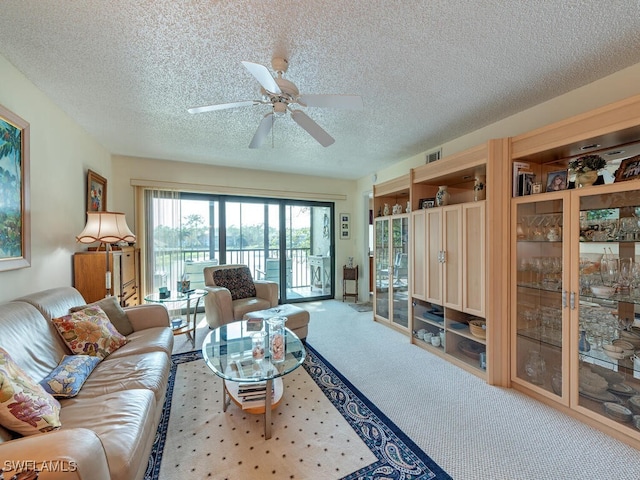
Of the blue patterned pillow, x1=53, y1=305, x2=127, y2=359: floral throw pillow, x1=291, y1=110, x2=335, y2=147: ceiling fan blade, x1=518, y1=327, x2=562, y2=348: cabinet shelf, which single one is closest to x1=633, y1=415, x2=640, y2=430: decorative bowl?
x1=518, y1=327, x2=562, y2=348: cabinet shelf

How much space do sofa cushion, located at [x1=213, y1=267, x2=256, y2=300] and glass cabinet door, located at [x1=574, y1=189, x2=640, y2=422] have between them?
3360mm

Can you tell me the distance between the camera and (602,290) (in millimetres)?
1812

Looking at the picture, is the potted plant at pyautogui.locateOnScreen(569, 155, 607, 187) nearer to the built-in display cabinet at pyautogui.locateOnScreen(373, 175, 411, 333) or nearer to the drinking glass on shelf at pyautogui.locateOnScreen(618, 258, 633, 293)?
the drinking glass on shelf at pyautogui.locateOnScreen(618, 258, 633, 293)

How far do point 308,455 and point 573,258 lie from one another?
2.18 metres

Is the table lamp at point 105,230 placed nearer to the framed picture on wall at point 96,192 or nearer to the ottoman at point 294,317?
the framed picture on wall at point 96,192

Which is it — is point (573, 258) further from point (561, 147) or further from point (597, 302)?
point (561, 147)

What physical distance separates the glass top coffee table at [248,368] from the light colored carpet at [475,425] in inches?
28.4

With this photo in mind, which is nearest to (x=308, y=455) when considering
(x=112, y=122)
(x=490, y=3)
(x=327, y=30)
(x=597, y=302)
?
(x=597, y=302)

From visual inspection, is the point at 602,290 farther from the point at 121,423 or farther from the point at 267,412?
the point at 121,423

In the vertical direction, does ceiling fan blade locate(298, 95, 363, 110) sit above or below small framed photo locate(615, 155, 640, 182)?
above

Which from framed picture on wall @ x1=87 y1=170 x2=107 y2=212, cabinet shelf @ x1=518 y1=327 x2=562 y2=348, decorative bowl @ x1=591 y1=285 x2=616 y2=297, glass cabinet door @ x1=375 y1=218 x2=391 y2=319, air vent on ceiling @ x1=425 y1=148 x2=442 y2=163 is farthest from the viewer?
glass cabinet door @ x1=375 y1=218 x2=391 y2=319

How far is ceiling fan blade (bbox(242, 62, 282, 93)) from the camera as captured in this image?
4.26 ft

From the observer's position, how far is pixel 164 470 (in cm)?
139

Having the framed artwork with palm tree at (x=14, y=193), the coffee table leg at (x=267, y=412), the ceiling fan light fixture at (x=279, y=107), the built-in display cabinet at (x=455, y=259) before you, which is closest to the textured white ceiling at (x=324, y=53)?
the ceiling fan light fixture at (x=279, y=107)
